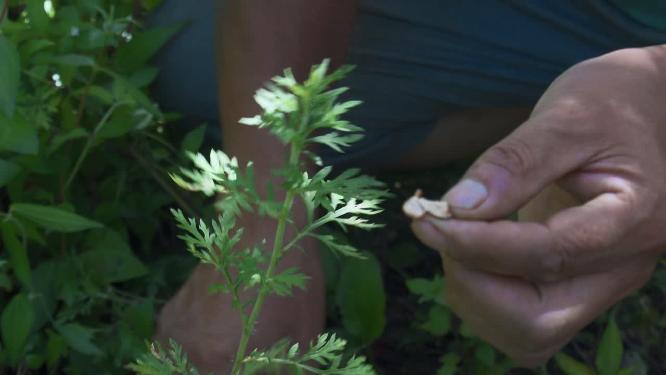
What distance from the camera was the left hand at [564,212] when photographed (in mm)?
1026

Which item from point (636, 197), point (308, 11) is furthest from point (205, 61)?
point (636, 197)

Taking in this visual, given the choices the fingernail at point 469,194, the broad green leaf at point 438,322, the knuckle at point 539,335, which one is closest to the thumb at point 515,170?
the fingernail at point 469,194

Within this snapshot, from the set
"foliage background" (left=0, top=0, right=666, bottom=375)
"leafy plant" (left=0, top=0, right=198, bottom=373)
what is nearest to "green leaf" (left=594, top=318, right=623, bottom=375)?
"foliage background" (left=0, top=0, right=666, bottom=375)

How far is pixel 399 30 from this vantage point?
1684 mm

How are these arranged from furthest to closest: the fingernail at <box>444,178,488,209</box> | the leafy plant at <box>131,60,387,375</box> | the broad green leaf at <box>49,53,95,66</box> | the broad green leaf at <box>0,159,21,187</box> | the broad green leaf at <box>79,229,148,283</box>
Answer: the broad green leaf at <box>79,229,148,283</box> < the broad green leaf at <box>49,53,95,66</box> < the broad green leaf at <box>0,159,21,187</box> < the fingernail at <box>444,178,488,209</box> < the leafy plant at <box>131,60,387,375</box>

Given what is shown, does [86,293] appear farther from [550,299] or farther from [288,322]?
[550,299]

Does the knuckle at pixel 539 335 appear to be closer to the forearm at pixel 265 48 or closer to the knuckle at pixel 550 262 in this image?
the knuckle at pixel 550 262

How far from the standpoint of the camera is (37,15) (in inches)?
52.4

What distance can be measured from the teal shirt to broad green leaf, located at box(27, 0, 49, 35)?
82 centimetres

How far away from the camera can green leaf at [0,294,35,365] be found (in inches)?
49.3

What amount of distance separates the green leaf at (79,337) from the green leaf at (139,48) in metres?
0.38

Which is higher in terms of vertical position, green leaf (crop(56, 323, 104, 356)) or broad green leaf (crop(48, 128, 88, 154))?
broad green leaf (crop(48, 128, 88, 154))

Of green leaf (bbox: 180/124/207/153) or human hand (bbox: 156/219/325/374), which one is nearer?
human hand (bbox: 156/219/325/374)

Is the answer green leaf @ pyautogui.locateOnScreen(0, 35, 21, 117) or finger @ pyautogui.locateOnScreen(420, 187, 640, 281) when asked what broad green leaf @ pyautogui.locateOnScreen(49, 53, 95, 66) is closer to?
green leaf @ pyautogui.locateOnScreen(0, 35, 21, 117)
